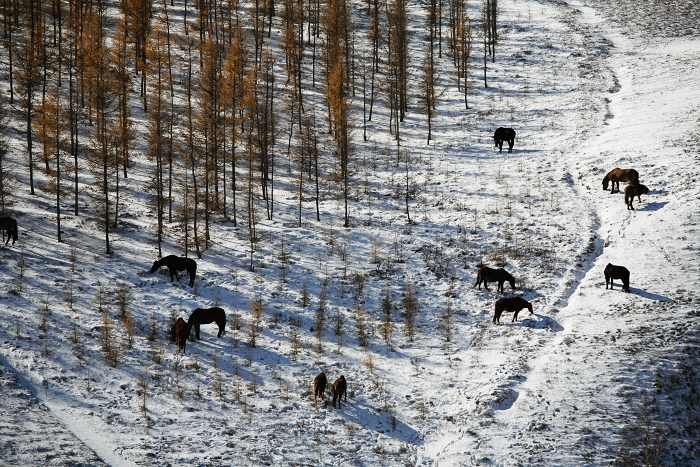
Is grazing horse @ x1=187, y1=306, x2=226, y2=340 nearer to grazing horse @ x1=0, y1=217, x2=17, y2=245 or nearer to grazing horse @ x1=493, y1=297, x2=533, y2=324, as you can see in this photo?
grazing horse @ x1=493, y1=297, x2=533, y2=324

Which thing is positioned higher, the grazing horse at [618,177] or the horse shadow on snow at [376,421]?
the grazing horse at [618,177]

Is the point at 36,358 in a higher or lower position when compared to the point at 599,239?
lower

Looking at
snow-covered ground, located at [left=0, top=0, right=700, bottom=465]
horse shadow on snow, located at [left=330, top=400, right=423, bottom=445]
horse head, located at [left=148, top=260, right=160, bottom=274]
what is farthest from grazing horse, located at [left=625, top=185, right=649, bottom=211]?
horse head, located at [left=148, top=260, right=160, bottom=274]

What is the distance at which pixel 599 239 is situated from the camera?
2989 cm

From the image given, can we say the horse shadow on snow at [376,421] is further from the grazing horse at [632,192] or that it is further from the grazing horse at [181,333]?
the grazing horse at [632,192]

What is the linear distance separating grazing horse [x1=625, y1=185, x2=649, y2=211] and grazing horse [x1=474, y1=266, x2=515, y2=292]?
356 inches

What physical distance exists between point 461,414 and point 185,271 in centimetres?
1519

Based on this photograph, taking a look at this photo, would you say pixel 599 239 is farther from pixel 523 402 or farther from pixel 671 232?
pixel 523 402

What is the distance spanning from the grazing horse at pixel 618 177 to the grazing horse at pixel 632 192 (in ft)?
1.86

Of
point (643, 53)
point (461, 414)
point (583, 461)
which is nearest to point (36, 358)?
point (461, 414)

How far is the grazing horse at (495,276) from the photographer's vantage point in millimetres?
26234

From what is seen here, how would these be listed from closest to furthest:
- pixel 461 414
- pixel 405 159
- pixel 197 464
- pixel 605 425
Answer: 1. pixel 197 464
2. pixel 605 425
3. pixel 461 414
4. pixel 405 159

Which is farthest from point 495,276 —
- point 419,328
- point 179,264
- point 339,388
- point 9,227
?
point 9,227

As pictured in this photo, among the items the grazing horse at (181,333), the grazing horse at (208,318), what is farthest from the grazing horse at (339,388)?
the grazing horse at (181,333)
